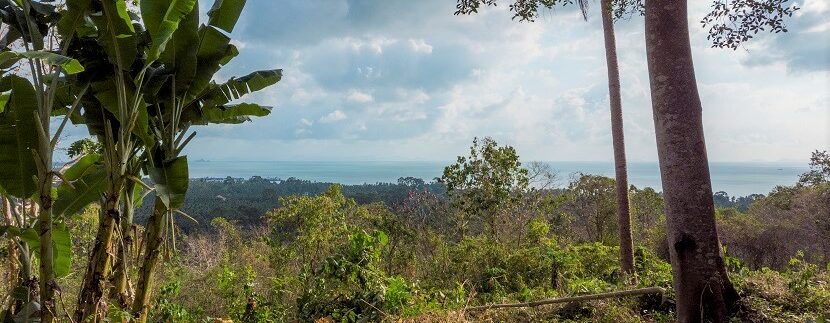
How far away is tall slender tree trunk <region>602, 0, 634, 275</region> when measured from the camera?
251 inches

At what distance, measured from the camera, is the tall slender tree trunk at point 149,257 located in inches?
108

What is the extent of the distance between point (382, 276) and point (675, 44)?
2941 millimetres

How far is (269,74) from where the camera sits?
12.0ft

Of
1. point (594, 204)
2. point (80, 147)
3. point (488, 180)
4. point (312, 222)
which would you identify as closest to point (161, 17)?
point (80, 147)

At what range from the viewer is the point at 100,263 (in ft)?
8.21

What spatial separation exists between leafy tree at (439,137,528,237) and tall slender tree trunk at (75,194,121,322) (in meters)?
7.84

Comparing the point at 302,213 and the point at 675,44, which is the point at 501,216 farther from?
the point at 675,44

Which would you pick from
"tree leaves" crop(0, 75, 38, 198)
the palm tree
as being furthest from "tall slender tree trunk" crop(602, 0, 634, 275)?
"tree leaves" crop(0, 75, 38, 198)

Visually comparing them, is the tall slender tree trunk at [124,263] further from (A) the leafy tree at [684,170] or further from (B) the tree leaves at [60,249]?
(A) the leafy tree at [684,170]

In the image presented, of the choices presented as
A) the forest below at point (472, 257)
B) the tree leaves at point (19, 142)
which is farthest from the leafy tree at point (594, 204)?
the tree leaves at point (19, 142)

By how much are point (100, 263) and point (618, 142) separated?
617 centimetres

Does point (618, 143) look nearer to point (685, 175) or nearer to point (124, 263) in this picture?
point (685, 175)

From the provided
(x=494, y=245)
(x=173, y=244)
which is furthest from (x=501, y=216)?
(x=173, y=244)

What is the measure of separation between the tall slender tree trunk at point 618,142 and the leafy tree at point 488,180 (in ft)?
11.1
